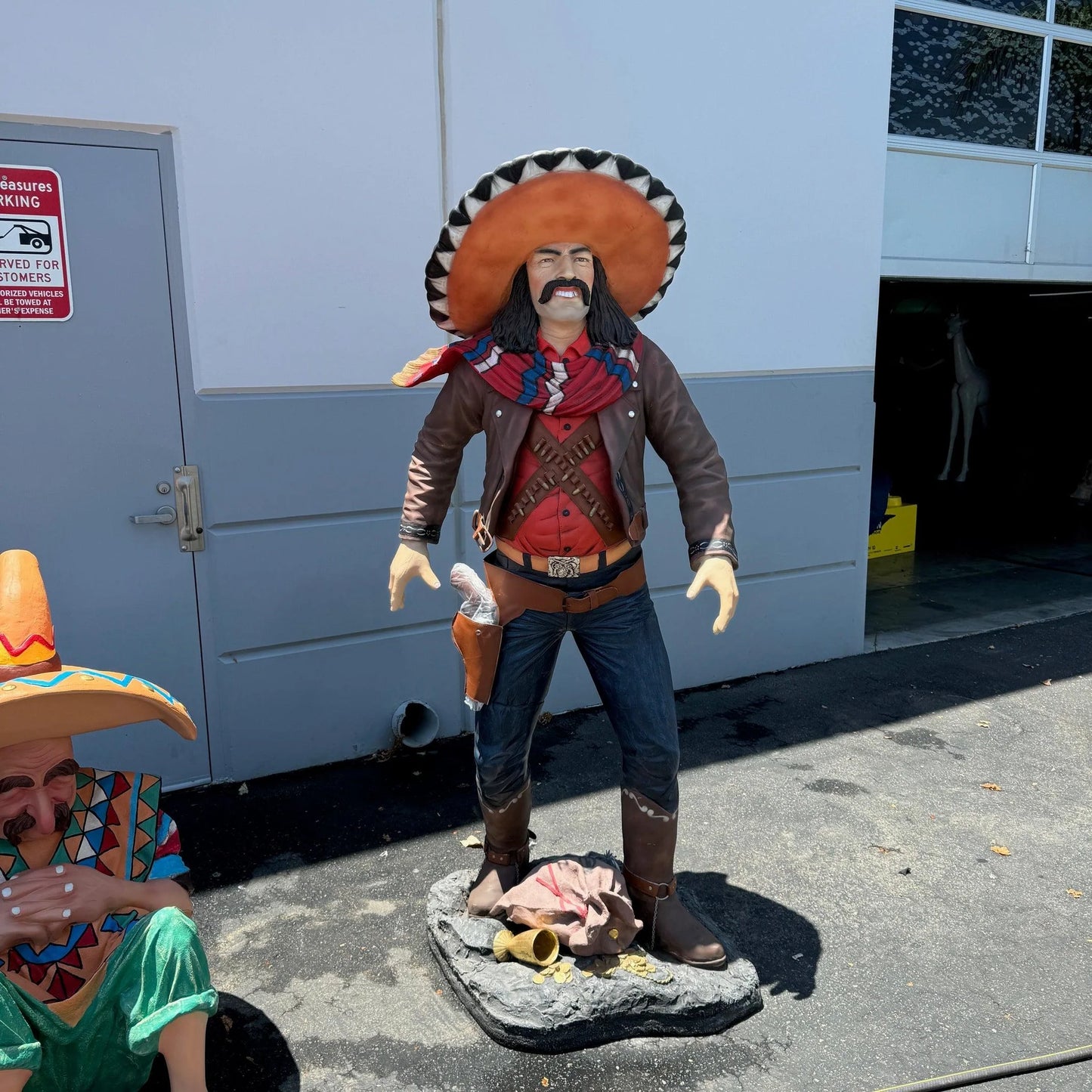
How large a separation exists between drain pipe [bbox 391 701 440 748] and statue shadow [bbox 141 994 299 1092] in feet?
5.25

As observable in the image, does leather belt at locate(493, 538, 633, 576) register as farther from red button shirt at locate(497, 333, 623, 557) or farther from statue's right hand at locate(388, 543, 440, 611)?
statue's right hand at locate(388, 543, 440, 611)

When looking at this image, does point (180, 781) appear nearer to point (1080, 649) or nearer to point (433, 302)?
point (433, 302)

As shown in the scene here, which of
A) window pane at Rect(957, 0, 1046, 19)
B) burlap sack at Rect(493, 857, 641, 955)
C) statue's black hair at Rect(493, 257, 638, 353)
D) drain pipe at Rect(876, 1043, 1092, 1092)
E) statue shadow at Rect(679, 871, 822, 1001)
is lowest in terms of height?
statue shadow at Rect(679, 871, 822, 1001)

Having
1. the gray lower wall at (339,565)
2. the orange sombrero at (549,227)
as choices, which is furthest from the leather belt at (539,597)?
the gray lower wall at (339,565)

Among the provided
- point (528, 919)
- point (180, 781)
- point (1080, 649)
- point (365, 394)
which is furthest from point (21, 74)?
point (1080, 649)

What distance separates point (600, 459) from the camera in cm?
265

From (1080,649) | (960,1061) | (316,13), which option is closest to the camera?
(960,1061)

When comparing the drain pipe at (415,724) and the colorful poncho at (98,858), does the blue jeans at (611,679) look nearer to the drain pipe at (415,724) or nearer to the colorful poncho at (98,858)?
the colorful poncho at (98,858)

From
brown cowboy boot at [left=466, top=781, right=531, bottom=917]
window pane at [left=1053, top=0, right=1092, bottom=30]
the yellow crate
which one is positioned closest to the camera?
brown cowboy boot at [left=466, top=781, right=531, bottom=917]

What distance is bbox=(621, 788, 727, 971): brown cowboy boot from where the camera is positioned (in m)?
2.74

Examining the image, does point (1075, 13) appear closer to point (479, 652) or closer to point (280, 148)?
point (280, 148)

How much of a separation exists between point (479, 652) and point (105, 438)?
1.81 metres

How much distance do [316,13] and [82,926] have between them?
3.20 meters

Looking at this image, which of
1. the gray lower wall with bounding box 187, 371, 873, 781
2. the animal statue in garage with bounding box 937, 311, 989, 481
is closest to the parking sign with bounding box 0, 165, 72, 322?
the gray lower wall with bounding box 187, 371, 873, 781
